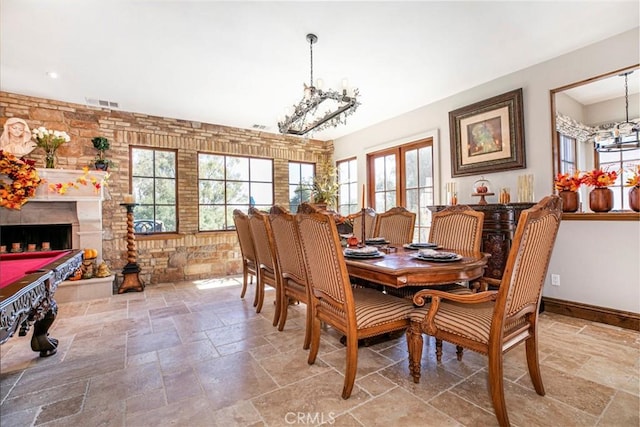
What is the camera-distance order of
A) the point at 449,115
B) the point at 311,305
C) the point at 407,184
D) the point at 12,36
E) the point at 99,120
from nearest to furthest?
the point at 311,305
the point at 12,36
the point at 449,115
the point at 99,120
the point at 407,184

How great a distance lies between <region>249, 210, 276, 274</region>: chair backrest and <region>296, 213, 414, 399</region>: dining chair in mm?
852

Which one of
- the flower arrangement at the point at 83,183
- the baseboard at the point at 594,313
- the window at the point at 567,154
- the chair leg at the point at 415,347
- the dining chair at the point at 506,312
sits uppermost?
the window at the point at 567,154

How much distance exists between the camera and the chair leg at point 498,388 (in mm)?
1419

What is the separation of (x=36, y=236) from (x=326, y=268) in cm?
435

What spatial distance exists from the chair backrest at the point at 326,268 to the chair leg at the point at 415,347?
41cm

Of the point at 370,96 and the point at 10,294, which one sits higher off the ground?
the point at 370,96

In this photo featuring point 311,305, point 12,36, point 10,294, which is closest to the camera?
point 10,294

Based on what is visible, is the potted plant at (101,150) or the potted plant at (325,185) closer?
the potted plant at (101,150)

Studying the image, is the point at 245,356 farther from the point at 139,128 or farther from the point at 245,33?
the point at 139,128

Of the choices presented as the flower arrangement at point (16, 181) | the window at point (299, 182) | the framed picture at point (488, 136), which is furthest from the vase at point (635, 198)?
the flower arrangement at point (16, 181)

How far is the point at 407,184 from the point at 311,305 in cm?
330

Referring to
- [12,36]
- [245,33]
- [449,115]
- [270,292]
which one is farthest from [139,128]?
[449,115]

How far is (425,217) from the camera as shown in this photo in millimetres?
4605

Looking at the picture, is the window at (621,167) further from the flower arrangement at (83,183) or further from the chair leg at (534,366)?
the flower arrangement at (83,183)
